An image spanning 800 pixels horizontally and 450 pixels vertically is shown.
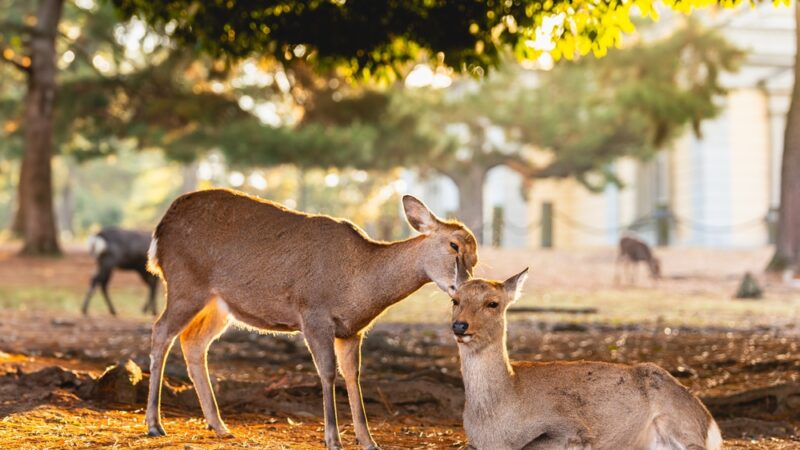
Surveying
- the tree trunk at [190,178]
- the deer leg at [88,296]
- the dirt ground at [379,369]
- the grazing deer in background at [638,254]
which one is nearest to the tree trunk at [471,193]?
the grazing deer in background at [638,254]

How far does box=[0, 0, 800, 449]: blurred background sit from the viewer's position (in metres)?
9.91

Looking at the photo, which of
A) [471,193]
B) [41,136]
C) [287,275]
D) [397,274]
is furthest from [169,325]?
[471,193]

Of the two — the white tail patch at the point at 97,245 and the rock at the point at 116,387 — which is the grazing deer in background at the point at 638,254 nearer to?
the white tail patch at the point at 97,245

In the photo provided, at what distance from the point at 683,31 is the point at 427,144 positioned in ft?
22.1

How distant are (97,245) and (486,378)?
11365 millimetres

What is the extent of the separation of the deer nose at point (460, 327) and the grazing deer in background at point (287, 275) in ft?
2.41

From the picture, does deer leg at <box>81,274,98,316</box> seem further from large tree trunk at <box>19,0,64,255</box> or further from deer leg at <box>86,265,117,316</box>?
large tree trunk at <box>19,0,64,255</box>

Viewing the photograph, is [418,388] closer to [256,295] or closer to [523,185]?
[256,295]

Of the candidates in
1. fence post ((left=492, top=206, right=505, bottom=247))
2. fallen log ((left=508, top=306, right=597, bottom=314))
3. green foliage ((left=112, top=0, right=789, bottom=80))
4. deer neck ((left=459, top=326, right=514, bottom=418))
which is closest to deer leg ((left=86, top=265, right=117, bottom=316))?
green foliage ((left=112, top=0, right=789, bottom=80))

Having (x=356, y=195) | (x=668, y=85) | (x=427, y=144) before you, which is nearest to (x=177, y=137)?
(x=427, y=144)

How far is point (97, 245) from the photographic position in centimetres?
1565

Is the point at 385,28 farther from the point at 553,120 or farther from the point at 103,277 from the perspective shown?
the point at 553,120

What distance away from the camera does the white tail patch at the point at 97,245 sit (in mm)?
15648

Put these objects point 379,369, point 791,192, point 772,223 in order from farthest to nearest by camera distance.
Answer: point 772,223
point 791,192
point 379,369
